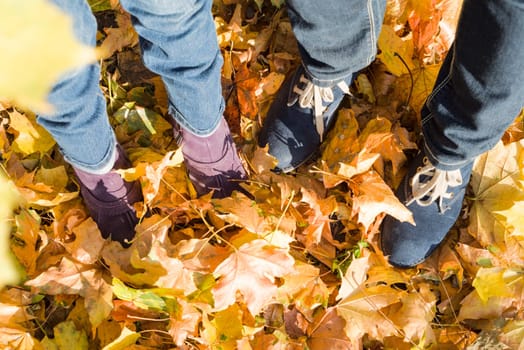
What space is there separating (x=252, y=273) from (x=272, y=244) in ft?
0.27

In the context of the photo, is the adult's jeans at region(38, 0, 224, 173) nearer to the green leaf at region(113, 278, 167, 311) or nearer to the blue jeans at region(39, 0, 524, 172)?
the blue jeans at region(39, 0, 524, 172)

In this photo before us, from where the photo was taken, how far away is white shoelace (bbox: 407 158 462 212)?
3.40 feet

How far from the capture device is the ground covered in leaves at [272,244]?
0.98m

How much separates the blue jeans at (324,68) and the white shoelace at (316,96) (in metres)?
0.04

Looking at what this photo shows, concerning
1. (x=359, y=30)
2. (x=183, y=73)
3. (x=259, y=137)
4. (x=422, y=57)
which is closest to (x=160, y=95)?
(x=259, y=137)

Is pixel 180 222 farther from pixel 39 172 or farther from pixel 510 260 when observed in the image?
pixel 510 260

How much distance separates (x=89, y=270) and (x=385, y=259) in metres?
0.68

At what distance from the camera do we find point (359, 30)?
100 cm

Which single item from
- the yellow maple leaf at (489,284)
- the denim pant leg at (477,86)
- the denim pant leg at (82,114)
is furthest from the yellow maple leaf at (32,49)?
the yellow maple leaf at (489,284)

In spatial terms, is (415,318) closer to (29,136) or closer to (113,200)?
(113,200)

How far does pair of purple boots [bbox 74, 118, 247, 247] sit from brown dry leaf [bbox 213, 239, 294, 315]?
24 centimetres

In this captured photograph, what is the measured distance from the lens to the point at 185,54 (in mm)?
858

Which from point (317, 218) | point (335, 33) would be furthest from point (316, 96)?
point (317, 218)

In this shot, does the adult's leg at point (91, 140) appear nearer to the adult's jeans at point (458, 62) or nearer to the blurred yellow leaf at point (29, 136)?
the blurred yellow leaf at point (29, 136)
